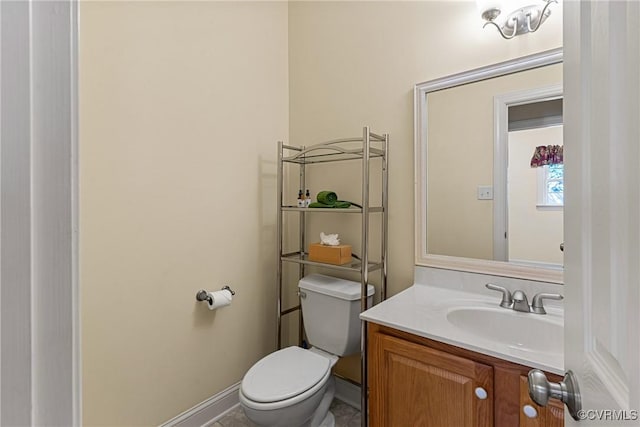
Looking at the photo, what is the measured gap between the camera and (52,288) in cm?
30

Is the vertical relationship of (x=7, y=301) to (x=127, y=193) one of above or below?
below

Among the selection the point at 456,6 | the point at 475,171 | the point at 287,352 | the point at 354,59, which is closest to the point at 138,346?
the point at 287,352

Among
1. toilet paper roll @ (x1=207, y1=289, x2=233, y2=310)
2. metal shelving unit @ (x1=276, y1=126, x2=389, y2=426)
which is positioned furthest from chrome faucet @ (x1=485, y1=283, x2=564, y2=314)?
toilet paper roll @ (x1=207, y1=289, x2=233, y2=310)

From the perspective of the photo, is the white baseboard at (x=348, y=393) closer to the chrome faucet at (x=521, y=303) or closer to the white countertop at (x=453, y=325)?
the white countertop at (x=453, y=325)

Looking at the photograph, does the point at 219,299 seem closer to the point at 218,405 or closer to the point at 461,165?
the point at 218,405

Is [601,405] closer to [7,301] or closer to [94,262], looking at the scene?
[7,301]

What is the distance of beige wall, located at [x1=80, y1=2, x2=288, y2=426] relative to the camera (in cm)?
127

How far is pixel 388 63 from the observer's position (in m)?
1.65

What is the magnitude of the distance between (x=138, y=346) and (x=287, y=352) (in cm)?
68

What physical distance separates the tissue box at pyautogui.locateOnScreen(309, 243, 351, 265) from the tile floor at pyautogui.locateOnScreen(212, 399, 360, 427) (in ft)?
2.77

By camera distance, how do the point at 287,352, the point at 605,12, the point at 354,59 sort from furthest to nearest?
the point at 354,59, the point at 287,352, the point at 605,12

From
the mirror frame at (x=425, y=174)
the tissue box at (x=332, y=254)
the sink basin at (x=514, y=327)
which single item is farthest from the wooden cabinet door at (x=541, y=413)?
the tissue box at (x=332, y=254)

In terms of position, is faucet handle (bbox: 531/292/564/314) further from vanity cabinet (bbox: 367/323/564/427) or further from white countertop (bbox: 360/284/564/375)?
vanity cabinet (bbox: 367/323/564/427)

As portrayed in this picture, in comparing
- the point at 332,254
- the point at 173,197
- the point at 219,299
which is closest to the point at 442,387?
the point at 332,254
